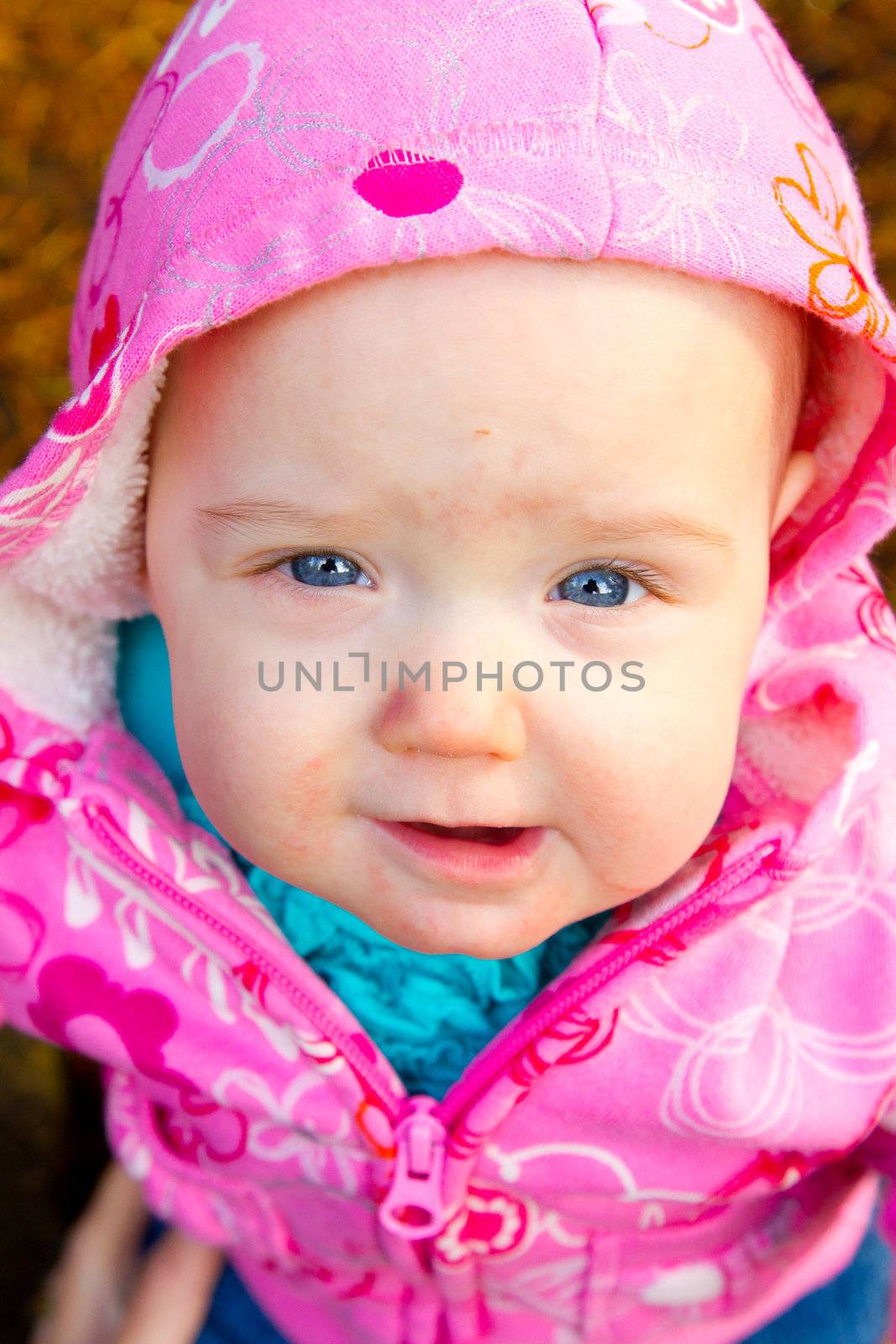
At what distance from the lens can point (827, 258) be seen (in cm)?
77

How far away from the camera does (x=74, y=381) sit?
1.03 metres

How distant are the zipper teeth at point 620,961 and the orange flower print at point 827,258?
0.39 m

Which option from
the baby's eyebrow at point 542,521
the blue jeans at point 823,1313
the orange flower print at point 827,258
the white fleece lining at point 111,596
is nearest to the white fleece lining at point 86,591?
the white fleece lining at point 111,596

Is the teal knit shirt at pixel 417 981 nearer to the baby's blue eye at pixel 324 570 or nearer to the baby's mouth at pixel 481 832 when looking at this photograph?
the baby's mouth at pixel 481 832

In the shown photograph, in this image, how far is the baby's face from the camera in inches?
28.2

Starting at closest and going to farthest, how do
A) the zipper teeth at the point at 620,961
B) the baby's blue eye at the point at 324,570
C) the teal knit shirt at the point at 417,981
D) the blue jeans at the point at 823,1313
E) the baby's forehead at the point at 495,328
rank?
1. the baby's forehead at the point at 495,328
2. the baby's blue eye at the point at 324,570
3. the zipper teeth at the point at 620,961
4. the teal knit shirt at the point at 417,981
5. the blue jeans at the point at 823,1313

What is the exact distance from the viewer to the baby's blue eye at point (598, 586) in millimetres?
804

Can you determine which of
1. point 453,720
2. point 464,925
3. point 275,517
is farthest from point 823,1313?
point 275,517

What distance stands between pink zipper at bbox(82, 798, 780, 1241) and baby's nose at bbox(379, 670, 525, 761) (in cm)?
28

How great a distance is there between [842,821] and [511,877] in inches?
10.7

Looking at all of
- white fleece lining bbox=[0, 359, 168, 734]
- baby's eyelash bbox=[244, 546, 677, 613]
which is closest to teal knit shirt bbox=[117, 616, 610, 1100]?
white fleece lining bbox=[0, 359, 168, 734]

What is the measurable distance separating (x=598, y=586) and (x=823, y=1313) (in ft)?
2.77

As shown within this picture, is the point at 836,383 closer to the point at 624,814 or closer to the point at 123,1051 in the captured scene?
the point at 624,814

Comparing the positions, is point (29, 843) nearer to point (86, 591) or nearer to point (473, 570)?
point (86, 591)
